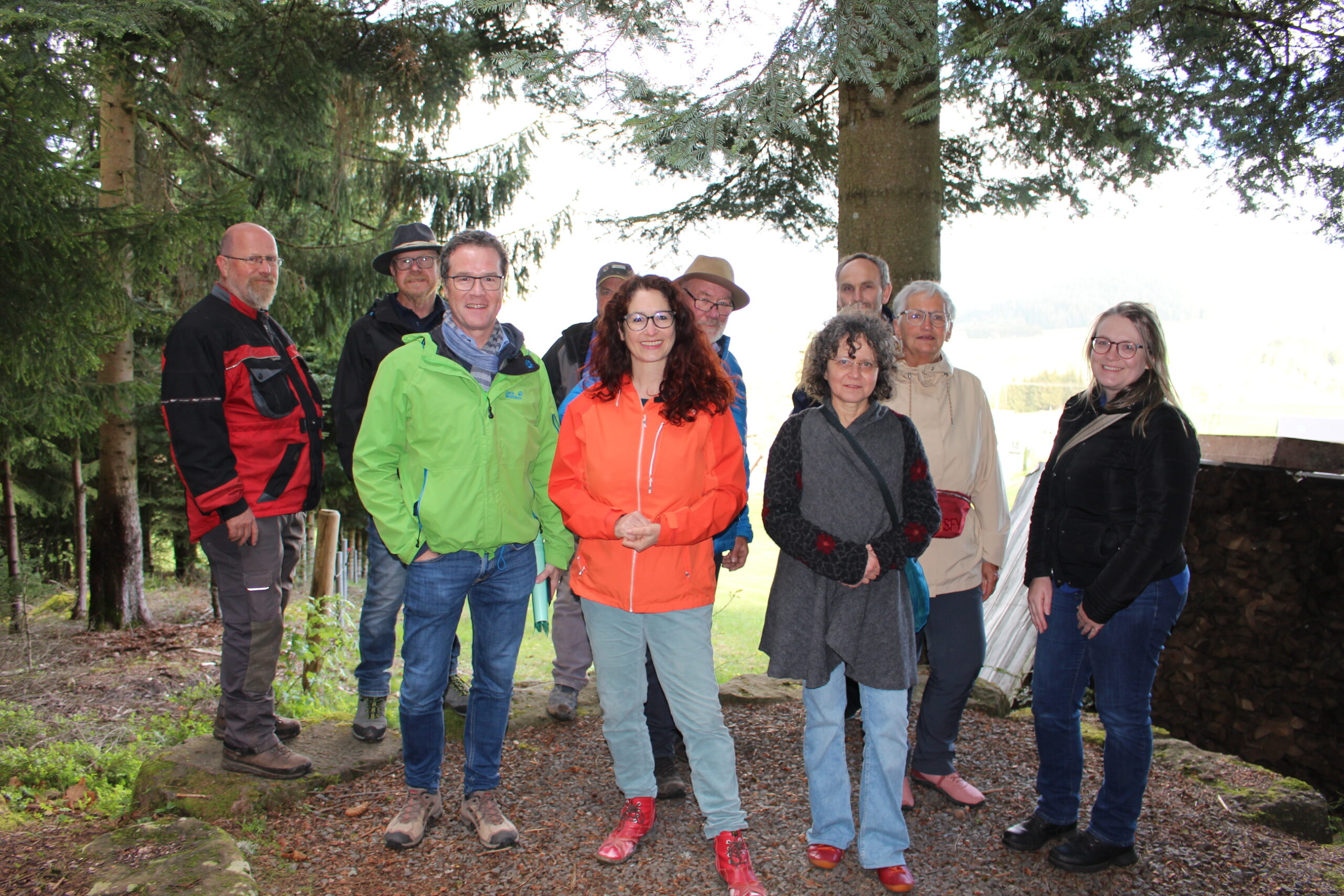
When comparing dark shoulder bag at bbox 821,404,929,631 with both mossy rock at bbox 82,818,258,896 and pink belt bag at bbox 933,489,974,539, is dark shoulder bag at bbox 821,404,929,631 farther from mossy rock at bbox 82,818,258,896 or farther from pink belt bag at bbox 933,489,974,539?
mossy rock at bbox 82,818,258,896

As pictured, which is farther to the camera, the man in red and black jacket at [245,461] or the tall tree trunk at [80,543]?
the tall tree trunk at [80,543]

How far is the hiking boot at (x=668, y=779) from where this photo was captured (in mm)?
3283

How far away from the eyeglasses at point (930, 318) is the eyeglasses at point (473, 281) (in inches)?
65.6

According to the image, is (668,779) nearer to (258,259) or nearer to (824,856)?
(824,856)

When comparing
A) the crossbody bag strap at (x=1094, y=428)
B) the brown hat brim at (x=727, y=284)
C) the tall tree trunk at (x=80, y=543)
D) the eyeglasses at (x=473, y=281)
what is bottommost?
the tall tree trunk at (x=80, y=543)

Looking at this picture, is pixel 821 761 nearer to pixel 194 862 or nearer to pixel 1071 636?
pixel 1071 636

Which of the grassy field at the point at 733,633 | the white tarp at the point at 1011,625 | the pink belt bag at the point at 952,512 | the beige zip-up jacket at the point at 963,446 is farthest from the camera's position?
the grassy field at the point at 733,633

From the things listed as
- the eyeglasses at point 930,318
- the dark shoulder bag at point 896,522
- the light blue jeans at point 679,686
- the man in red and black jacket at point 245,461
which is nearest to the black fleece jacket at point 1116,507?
the dark shoulder bag at point 896,522

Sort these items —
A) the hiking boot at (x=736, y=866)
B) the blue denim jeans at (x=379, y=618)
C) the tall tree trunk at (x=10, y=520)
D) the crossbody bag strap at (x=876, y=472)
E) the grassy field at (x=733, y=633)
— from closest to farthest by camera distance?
the hiking boot at (x=736, y=866) → the crossbody bag strap at (x=876, y=472) → the blue denim jeans at (x=379, y=618) → the grassy field at (x=733, y=633) → the tall tree trunk at (x=10, y=520)

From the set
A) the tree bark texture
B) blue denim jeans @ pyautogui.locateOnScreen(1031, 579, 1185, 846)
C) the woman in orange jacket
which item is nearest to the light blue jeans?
Answer: the woman in orange jacket

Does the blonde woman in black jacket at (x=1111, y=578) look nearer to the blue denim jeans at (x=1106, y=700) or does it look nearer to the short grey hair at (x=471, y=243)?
the blue denim jeans at (x=1106, y=700)

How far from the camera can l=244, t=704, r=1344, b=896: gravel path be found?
2.78 metres

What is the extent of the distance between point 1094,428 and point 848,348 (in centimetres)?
98

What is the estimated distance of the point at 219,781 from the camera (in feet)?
10.6
